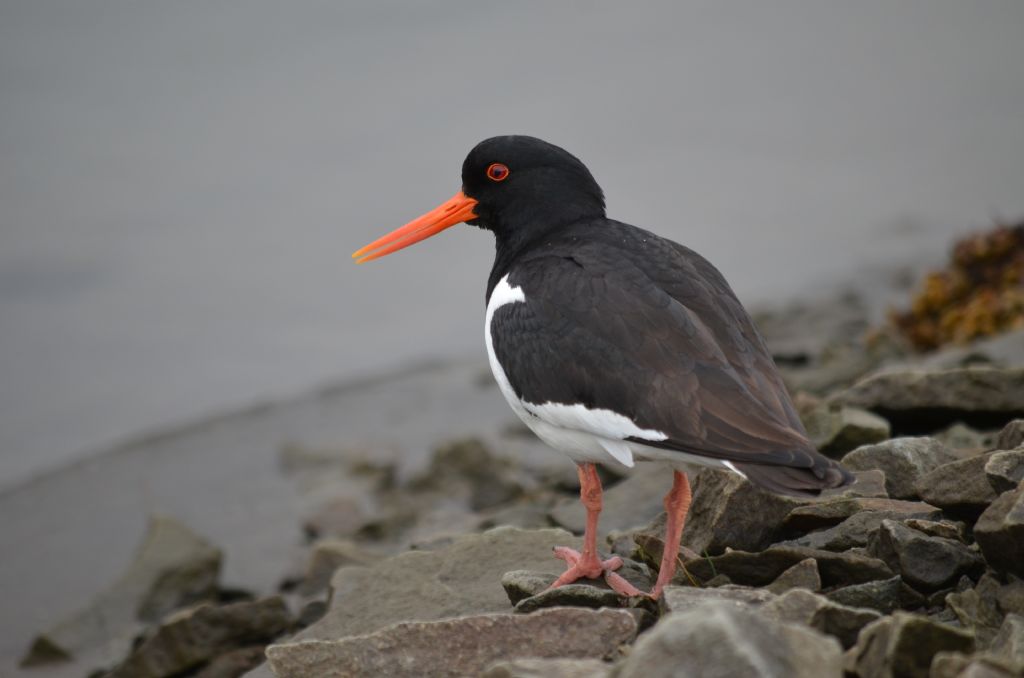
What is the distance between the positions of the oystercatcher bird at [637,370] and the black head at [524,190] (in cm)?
16

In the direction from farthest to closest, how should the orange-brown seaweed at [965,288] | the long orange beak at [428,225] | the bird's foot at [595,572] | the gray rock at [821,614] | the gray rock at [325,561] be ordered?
the orange-brown seaweed at [965,288] → the gray rock at [325,561] → the long orange beak at [428,225] → the bird's foot at [595,572] → the gray rock at [821,614]

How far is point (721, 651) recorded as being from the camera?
3033 millimetres

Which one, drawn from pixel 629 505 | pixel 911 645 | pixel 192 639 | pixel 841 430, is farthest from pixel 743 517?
pixel 192 639

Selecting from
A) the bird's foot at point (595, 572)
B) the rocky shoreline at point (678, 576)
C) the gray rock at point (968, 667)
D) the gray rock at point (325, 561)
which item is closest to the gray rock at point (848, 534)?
the rocky shoreline at point (678, 576)

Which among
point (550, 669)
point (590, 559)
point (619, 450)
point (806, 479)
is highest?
point (619, 450)

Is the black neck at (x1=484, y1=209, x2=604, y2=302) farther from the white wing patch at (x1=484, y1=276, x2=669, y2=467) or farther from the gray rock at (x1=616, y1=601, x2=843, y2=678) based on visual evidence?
the gray rock at (x1=616, y1=601, x2=843, y2=678)

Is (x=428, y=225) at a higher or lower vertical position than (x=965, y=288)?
higher

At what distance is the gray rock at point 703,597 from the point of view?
4109 mm

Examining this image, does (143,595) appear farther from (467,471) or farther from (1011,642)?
(1011,642)

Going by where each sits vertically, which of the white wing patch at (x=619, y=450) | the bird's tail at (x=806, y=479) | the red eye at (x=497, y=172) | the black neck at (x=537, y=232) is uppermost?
the red eye at (x=497, y=172)

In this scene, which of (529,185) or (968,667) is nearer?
(968,667)

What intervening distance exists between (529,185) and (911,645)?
3.38 m

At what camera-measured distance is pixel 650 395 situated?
4711 millimetres

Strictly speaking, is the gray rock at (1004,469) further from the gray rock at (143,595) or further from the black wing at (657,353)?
the gray rock at (143,595)
